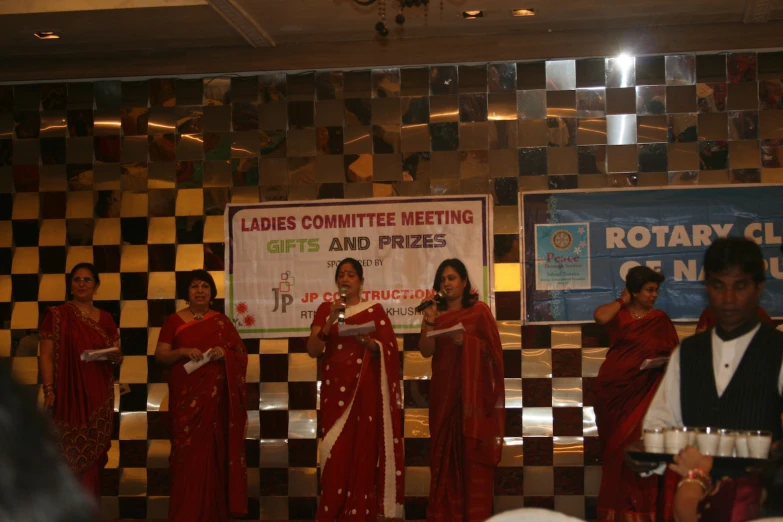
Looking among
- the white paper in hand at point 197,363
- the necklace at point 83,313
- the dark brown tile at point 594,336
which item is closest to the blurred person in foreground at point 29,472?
the white paper in hand at point 197,363

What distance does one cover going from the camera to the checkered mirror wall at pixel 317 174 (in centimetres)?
658

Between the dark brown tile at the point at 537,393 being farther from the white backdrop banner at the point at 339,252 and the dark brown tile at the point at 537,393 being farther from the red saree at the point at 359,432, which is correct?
the red saree at the point at 359,432

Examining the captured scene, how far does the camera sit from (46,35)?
6586mm

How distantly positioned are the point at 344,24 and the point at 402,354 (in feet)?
7.98

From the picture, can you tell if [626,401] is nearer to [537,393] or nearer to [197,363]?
[537,393]

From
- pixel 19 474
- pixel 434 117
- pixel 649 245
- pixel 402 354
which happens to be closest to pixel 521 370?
pixel 402 354

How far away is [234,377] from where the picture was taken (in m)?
6.18

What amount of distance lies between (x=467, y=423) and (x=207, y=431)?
1.74m

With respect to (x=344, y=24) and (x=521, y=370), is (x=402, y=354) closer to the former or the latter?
(x=521, y=370)

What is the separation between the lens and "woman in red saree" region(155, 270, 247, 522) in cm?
600

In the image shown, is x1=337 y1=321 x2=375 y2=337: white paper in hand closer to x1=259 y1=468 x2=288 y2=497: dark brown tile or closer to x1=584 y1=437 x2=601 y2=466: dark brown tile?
x1=259 y1=468 x2=288 y2=497: dark brown tile

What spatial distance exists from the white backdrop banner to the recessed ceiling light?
1.75 metres

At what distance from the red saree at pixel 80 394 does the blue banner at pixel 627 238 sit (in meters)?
3.03

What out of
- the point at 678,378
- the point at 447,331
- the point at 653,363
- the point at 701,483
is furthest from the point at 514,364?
the point at 701,483
